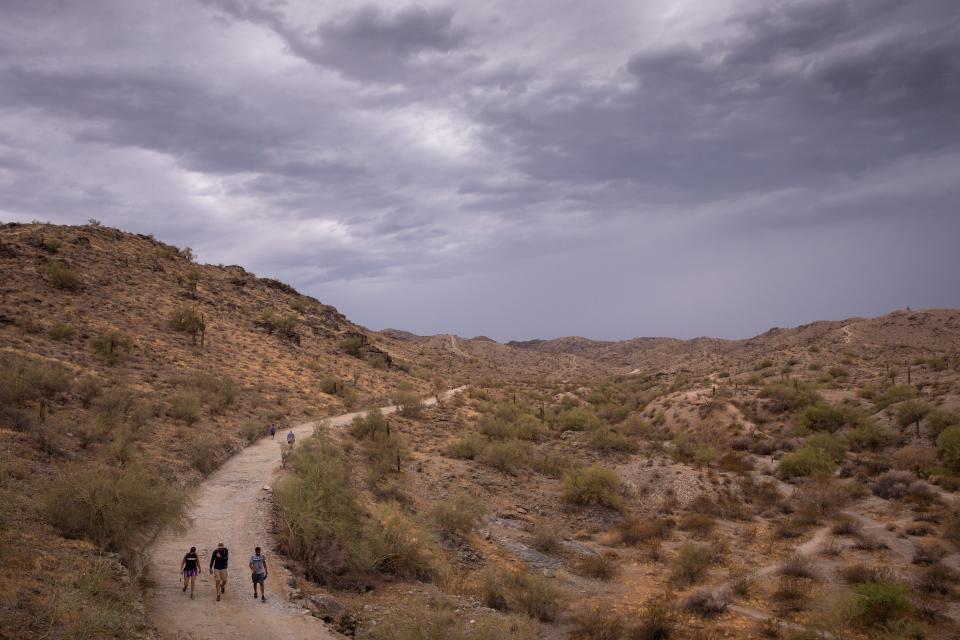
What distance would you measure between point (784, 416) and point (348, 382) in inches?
1258

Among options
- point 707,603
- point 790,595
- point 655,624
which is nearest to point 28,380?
point 655,624

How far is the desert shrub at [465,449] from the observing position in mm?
28078

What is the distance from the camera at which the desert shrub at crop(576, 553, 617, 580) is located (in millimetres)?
17438

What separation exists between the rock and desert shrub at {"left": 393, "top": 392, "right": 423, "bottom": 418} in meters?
22.8

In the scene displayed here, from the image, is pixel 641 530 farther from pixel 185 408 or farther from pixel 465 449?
pixel 185 408

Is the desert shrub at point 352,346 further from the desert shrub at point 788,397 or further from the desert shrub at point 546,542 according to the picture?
the desert shrub at point 546,542

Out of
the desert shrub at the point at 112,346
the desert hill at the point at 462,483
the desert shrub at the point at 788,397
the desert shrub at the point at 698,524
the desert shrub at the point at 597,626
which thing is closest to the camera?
the desert hill at the point at 462,483

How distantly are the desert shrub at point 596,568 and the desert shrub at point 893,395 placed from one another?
23.3 m

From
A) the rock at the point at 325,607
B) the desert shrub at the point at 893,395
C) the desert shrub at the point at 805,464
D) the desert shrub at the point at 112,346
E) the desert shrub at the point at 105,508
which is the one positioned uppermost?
the desert shrub at the point at 112,346

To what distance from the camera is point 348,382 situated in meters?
44.1

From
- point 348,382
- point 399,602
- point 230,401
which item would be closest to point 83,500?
point 399,602

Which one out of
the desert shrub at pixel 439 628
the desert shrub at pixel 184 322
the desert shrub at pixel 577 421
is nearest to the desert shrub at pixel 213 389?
the desert shrub at pixel 184 322

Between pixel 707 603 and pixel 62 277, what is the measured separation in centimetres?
4196

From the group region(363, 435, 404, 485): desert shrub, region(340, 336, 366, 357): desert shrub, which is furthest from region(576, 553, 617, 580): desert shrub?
region(340, 336, 366, 357): desert shrub
